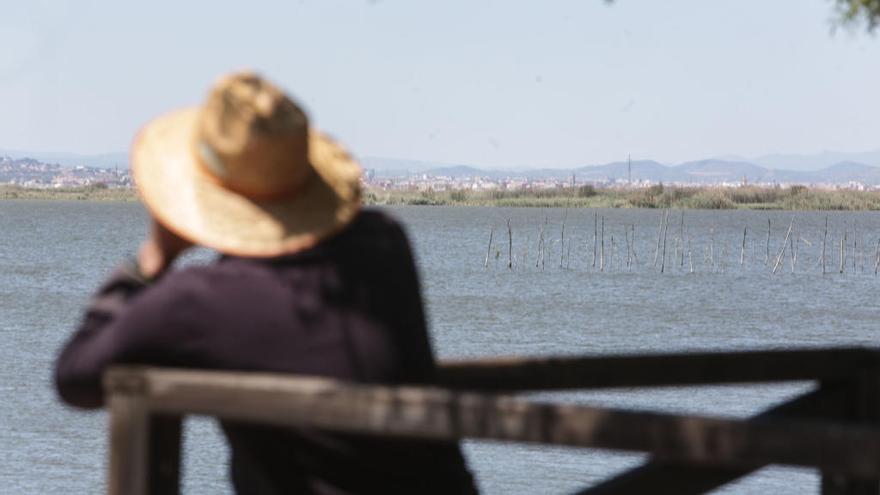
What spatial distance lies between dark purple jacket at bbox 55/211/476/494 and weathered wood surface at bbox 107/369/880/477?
0.19 metres

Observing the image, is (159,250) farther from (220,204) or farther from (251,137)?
(251,137)

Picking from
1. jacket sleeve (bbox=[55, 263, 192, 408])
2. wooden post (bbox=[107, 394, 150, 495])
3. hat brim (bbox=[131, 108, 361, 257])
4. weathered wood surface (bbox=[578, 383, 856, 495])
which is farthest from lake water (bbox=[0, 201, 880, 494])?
wooden post (bbox=[107, 394, 150, 495])

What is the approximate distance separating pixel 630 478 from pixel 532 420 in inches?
33.7

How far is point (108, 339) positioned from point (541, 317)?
45.7 m

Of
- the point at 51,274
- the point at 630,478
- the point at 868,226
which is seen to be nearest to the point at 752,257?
the point at 51,274

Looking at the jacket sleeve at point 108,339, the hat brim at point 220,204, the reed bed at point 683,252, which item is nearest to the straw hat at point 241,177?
the hat brim at point 220,204

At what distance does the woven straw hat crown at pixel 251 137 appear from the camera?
279cm

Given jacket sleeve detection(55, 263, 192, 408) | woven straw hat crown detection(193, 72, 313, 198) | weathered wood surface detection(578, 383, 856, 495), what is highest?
woven straw hat crown detection(193, 72, 313, 198)

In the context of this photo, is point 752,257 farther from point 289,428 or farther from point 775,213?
point 775,213

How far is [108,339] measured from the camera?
2637mm

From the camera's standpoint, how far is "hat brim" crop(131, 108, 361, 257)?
2.76 meters

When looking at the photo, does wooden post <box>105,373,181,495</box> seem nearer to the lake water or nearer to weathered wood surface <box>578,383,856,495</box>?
weathered wood surface <box>578,383,856,495</box>

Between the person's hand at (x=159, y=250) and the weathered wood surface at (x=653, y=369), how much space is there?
24.6 inches

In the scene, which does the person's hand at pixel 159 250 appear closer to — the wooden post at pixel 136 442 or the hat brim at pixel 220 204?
the hat brim at pixel 220 204
